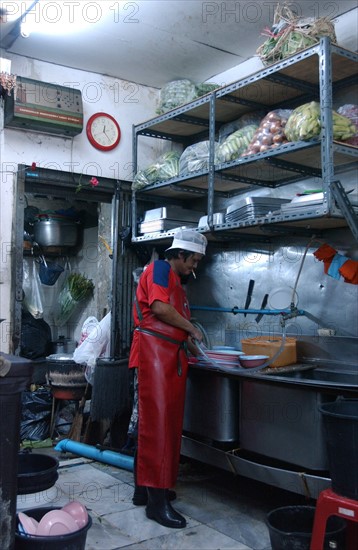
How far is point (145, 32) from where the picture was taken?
397cm

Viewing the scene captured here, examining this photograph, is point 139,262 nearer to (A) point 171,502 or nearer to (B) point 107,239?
(B) point 107,239

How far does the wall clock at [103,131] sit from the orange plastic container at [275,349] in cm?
230

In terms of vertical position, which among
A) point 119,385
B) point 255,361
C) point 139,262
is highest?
point 139,262

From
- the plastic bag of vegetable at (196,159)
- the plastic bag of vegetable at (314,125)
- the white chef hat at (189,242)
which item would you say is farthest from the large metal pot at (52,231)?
the plastic bag of vegetable at (314,125)

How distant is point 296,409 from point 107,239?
2.69 meters

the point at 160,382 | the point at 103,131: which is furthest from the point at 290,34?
the point at 160,382

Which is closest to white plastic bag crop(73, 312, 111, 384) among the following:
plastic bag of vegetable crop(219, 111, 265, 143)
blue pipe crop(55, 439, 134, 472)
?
blue pipe crop(55, 439, 134, 472)

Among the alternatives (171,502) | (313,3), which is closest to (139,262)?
(171,502)

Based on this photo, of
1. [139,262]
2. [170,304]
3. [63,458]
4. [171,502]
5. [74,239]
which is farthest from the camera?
[74,239]

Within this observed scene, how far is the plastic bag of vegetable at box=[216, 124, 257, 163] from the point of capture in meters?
3.68

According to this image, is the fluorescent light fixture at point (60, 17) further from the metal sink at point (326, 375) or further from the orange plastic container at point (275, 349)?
the metal sink at point (326, 375)

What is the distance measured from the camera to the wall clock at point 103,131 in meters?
4.68

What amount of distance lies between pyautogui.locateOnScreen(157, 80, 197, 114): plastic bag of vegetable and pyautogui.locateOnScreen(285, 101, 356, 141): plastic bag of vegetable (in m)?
1.51

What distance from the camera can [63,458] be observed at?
Result: 13.8ft
